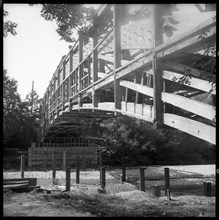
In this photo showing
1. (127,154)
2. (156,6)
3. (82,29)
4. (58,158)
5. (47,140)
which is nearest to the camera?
(156,6)

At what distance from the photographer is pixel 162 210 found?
317 inches

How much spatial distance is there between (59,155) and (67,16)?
21.3m

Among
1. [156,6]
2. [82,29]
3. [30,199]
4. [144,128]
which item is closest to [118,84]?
[82,29]

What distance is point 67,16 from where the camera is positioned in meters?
5.04

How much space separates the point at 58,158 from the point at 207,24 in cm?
2175

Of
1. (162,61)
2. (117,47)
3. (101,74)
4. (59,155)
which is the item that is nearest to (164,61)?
(162,61)

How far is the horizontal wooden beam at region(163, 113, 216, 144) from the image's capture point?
4.87m

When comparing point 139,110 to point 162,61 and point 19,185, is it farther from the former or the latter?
point 19,185

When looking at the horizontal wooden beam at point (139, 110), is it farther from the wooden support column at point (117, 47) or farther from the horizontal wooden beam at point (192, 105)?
the horizontal wooden beam at point (192, 105)

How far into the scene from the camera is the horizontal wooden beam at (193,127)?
4.87 metres

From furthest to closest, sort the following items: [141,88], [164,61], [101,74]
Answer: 1. [101,74]
2. [141,88]
3. [164,61]

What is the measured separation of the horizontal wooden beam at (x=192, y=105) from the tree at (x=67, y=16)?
2152 mm

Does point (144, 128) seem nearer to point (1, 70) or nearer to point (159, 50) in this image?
point (159, 50)

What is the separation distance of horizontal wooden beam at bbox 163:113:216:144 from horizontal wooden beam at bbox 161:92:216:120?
218mm
